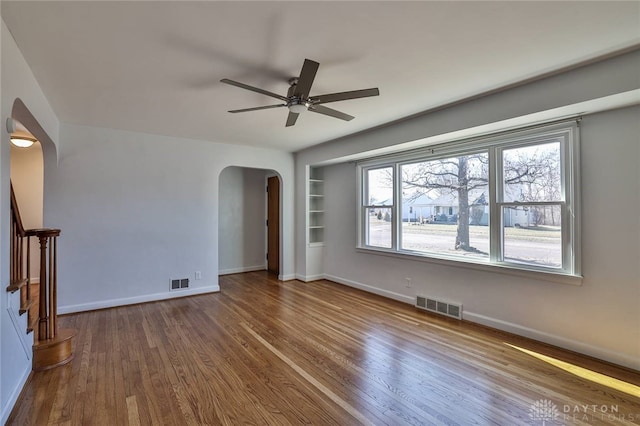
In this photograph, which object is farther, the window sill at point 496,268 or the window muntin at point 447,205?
the window muntin at point 447,205

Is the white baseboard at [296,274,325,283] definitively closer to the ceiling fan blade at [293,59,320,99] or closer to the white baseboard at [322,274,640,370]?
the white baseboard at [322,274,640,370]

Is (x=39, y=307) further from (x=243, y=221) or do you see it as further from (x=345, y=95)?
(x=243, y=221)

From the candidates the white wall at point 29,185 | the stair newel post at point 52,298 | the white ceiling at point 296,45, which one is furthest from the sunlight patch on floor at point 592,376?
the white wall at point 29,185

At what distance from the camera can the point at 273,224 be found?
6.65 metres

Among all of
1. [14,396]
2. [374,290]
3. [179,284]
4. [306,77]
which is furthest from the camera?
[374,290]

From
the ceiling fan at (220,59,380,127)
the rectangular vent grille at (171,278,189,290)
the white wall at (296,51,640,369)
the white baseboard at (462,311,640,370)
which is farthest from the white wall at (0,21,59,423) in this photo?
the white baseboard at (462,311,640,370)

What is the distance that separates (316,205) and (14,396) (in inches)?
188

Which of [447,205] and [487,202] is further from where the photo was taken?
[447,205]

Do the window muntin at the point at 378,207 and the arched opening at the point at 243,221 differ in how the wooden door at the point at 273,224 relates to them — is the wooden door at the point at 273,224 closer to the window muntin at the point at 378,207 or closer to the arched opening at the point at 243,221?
the arched opening at the point at 243,221

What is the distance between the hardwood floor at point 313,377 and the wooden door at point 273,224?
2.81 m

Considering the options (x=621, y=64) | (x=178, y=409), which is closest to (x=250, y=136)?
(x=178, y=409)

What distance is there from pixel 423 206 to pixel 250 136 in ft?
9.30

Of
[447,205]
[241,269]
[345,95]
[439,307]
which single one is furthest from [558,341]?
[241,269]

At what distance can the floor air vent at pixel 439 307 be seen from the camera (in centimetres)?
375
